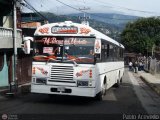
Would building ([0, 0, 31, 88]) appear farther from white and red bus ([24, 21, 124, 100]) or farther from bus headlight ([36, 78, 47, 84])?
bus headlight ([36, 78, 47, 84])

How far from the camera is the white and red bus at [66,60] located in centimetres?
1450

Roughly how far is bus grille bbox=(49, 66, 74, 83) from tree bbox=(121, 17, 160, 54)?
7879 cm

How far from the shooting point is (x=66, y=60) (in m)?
14.6

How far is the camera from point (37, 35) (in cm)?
1523

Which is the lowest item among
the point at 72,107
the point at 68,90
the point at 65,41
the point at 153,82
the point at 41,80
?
the point at 153,82

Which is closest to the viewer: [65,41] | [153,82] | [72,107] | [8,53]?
[72,107]

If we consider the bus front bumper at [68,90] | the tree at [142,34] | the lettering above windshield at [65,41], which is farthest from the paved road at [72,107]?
the tree at [142,34]

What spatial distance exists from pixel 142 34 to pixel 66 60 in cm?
8312

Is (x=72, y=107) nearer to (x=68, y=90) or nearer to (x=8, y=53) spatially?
(x=68, y=90)

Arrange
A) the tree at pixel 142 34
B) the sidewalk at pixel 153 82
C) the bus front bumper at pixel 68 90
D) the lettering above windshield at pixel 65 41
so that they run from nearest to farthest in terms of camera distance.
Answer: the bus front bumper at pixel 68 90 < the lettering above windshield at pixel 65 41 < the sidewalk at pixel 153 82 < the tree at pixel 142 34

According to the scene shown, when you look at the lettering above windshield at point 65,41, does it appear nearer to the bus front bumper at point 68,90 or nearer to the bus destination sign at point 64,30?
the bus destination sign at point 64,30

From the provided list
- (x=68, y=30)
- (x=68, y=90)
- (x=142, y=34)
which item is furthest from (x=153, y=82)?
(x=142, y=34)

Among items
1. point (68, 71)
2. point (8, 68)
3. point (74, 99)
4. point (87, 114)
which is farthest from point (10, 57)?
point (87, 114)

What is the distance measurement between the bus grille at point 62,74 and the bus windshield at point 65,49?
1.01 ft
